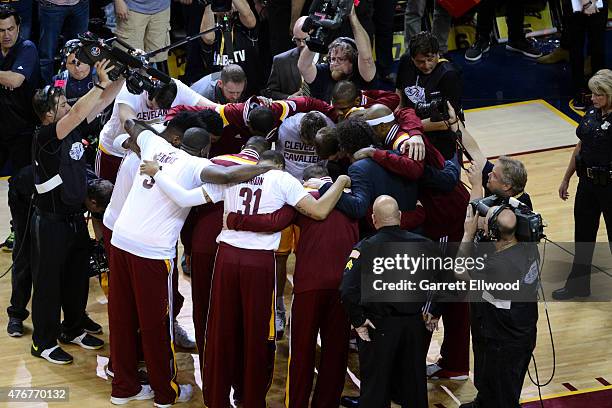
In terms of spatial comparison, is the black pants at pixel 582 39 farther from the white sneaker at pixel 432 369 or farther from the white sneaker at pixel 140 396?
the white sneaker at pixel 140 396

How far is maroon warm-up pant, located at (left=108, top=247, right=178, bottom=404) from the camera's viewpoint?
695 centimetres

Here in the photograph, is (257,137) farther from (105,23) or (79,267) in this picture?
(105,23)

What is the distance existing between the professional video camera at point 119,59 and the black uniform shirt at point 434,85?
2.12 m

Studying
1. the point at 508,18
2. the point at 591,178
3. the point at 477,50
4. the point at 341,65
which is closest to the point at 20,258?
the point at 341,65

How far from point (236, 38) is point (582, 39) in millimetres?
3894

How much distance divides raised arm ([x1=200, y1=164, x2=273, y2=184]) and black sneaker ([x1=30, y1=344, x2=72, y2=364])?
1.88m

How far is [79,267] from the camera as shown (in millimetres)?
7789

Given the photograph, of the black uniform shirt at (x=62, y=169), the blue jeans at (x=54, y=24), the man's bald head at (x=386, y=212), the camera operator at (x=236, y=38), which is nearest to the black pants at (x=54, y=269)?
the black uniform shirt at (x=62, y=169)

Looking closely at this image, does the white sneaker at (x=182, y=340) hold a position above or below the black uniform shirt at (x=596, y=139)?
below

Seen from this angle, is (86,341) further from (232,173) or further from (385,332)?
(385,332)

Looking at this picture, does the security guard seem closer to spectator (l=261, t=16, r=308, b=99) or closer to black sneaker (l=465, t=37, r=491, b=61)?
spectator (l=261, t=16, r=308, b=99)

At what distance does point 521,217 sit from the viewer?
6.36 metres

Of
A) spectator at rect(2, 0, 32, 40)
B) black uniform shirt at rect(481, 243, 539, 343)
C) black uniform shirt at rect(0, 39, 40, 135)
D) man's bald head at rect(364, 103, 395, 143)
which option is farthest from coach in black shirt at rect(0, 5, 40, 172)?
black uniform shirt at rect(481, 243, 539, 343)

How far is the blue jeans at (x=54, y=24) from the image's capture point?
35.0 feet
